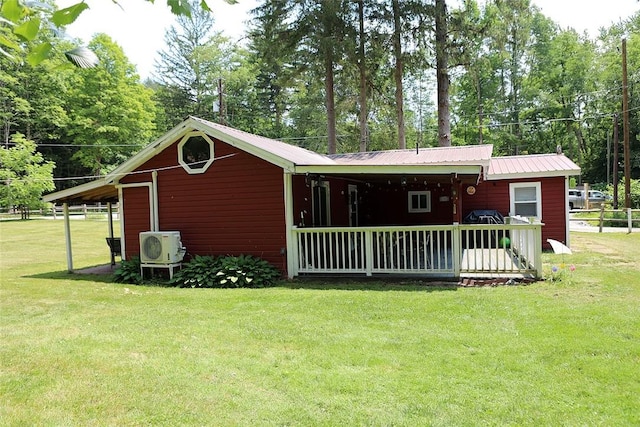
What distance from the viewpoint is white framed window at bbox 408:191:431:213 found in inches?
577

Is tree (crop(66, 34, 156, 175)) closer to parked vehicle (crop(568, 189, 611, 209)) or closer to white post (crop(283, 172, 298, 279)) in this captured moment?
white post (crop(283, 172, 298, 279))

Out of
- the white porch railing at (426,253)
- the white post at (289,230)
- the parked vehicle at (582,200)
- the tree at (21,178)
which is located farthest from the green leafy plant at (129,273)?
the parked vehicle at (582,200)

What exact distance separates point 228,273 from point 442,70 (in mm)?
13458

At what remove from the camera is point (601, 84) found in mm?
35094

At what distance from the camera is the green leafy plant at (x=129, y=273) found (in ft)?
31.1

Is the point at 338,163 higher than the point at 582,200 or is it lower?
higher

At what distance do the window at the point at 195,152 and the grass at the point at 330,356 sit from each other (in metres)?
3.21

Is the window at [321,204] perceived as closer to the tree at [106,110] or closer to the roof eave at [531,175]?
the roof eave at [531,175]

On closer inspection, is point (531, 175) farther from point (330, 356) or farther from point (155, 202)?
point (330, 356)

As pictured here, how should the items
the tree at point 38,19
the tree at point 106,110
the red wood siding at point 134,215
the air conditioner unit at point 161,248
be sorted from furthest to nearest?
1. the tree at point 106,110
2. the red wood siding at point 134,215
3. the air conditioner unit at point 161,248
4. the tree at point 38,19

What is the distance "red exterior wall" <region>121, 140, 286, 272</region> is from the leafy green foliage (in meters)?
0.39

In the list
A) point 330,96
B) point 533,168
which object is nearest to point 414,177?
point 533,168

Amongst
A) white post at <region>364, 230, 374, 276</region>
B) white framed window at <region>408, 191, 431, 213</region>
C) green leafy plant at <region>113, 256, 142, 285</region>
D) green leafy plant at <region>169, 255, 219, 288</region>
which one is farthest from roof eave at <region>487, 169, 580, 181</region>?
green leafy plant at <region>113, 256, 142, 285</region>

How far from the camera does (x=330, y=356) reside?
429cm
